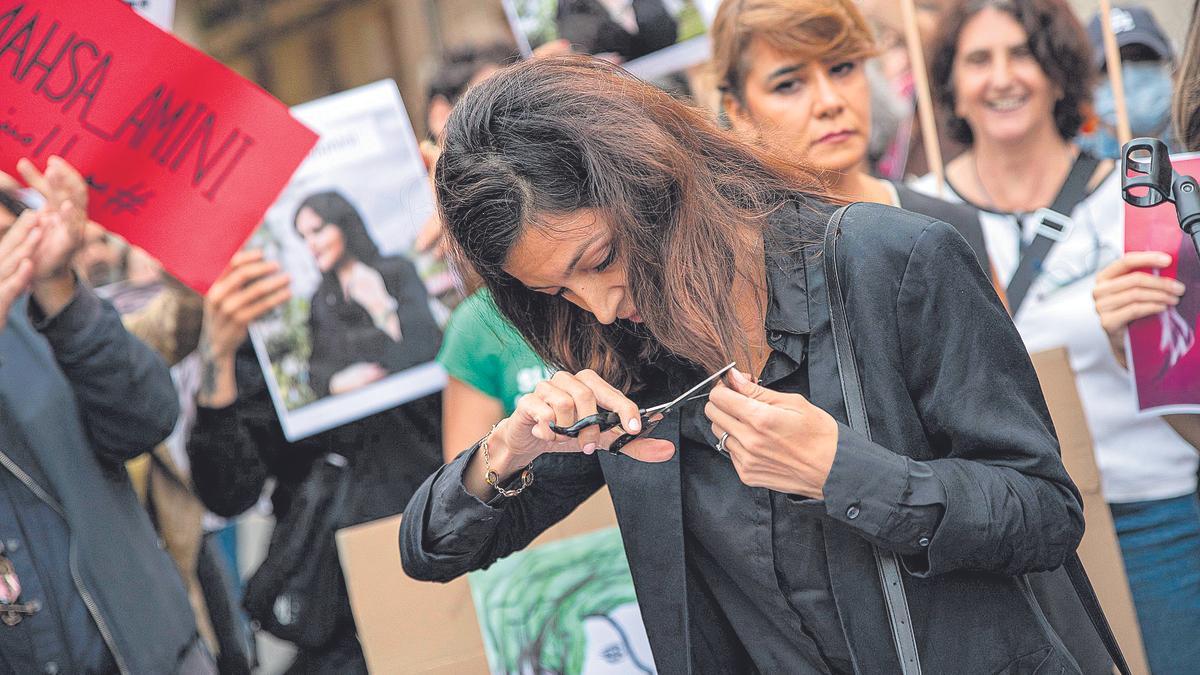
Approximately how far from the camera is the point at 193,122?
267cm

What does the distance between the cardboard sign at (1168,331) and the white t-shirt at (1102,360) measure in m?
0.38

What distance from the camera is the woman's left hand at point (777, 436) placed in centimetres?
153

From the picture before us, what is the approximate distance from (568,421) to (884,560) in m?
0.47

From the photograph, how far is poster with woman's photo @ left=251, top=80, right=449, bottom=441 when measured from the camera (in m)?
2.95

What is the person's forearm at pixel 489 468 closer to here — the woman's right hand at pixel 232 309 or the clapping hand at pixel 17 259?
the clapping hand at pixel 17 259

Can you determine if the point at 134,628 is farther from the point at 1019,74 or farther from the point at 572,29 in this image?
the point at 1019,74

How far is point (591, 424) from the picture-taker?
164 centimetres

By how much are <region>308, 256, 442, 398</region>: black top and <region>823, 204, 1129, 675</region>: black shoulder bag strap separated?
1503mm

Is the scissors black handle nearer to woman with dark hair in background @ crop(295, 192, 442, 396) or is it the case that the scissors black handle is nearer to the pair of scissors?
the pair of scissors

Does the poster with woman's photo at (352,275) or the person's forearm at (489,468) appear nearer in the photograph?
the person's forearm at (489,468)

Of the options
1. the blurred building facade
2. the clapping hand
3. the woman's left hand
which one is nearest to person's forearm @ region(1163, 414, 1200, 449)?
the woman's left hand

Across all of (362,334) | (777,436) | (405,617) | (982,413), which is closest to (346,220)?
(362,334)

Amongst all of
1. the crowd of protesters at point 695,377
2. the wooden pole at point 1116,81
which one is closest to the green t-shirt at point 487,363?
the crowd of protesters at point 695,377

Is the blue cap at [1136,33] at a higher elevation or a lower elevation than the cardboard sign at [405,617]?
higher
